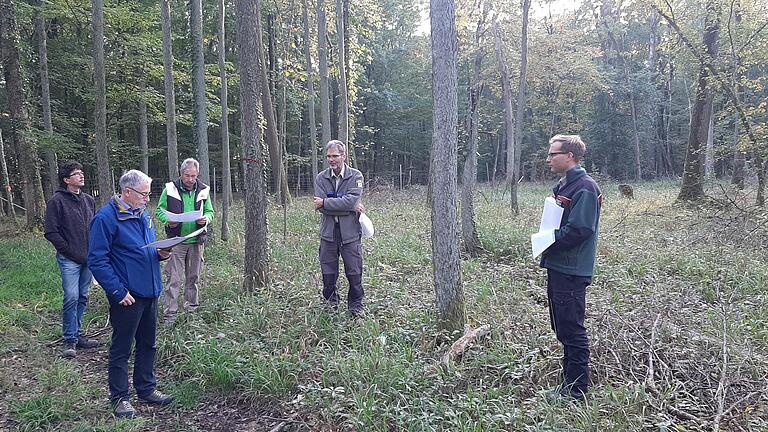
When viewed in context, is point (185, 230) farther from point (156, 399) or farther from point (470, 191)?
point (470, 191)

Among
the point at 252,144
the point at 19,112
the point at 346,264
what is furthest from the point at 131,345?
the point at 19,112

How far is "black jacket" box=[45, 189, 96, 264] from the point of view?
457 centimetres

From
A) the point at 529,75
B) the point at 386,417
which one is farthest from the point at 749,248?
the point at 529,75

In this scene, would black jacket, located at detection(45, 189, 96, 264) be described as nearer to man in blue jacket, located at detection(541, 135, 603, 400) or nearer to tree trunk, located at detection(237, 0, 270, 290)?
tree trunk, located at detection(237, 0, 270, 290)

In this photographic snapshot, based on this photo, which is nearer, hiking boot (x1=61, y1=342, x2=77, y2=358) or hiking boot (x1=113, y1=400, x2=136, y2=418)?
hiking boot (x1=113, y1=400, x2=136, y2=418)

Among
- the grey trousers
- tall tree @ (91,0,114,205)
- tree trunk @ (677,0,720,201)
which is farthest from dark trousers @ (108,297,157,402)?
tree trunk @ (677,0,720,201)

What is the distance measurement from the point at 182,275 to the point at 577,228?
4.40m

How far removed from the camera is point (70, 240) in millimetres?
4680

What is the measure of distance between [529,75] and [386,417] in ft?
69.4

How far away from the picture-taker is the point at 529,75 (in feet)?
70.7

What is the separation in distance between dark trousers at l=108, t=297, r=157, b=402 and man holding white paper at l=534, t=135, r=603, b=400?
313 centimetres

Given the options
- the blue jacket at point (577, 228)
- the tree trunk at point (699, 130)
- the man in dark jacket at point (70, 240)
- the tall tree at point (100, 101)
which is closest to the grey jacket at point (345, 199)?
the blue jacket at point (577, 228)

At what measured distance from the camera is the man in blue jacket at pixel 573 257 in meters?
3.20

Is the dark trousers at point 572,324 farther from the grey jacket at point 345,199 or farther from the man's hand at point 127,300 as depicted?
the man's hand at point 127,300
